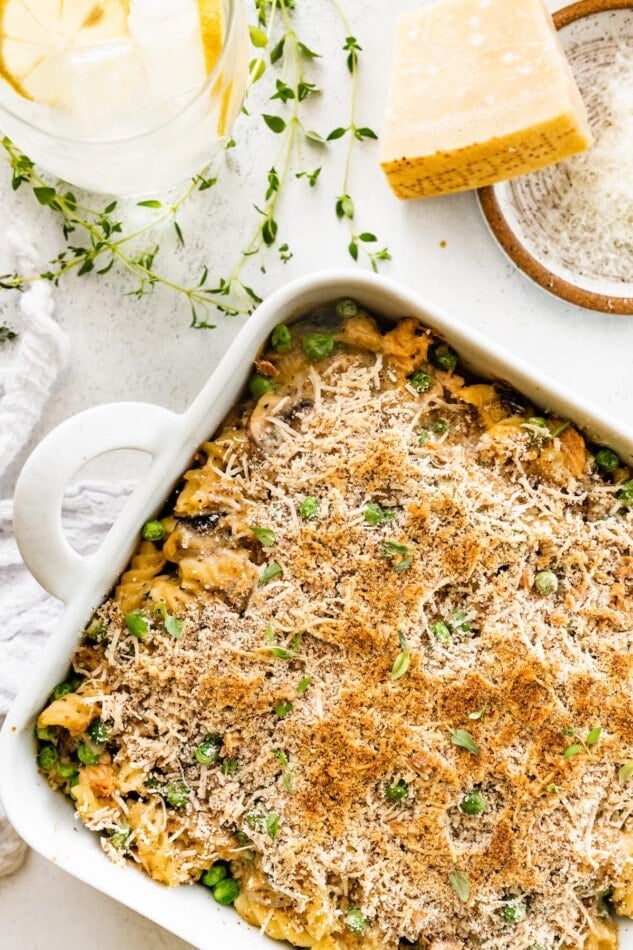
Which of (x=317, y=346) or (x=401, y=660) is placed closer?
(x=401, y=660)

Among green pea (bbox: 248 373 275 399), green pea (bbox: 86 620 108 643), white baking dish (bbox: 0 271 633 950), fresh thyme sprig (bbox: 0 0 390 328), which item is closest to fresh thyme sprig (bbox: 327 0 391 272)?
fresh thyme sprig (bbox: 0 0 390 328)

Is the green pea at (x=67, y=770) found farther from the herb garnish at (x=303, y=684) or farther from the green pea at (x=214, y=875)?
the herb garnish at (x=303, y=684)

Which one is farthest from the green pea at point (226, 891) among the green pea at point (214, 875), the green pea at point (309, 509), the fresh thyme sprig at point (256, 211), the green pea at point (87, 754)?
the fresh thyme sprig at point (256, 211)

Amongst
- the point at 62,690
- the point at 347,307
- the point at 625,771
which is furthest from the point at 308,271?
the point at 625,771

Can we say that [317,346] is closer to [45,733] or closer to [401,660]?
[401,660]

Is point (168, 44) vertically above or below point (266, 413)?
above
